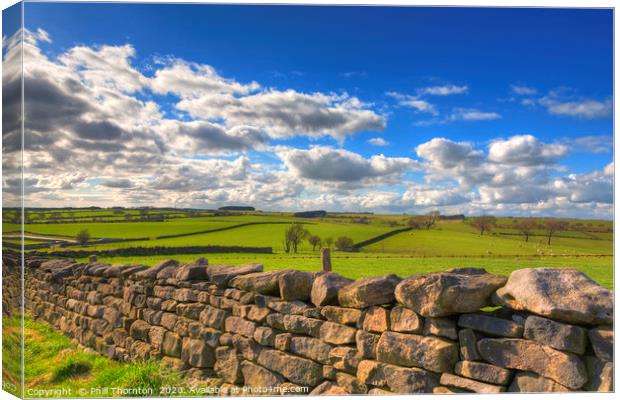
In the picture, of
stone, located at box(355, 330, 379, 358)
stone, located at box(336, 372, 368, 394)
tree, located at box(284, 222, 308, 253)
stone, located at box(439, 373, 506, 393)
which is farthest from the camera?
tree, located at box(284, 222, 308, 253)

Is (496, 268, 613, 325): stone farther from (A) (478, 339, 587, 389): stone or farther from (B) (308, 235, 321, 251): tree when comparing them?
(B) (308, 235, 321, 251): tree

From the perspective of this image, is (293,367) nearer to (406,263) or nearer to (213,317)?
(213,317)

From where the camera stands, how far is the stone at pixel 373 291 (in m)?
4.14

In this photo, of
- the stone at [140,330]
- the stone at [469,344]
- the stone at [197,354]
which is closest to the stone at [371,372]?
the stone at [469,344]

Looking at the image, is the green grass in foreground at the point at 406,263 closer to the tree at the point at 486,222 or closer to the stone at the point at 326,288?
the tree at the point at 486,222

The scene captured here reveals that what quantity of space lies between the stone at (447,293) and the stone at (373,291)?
22 centimetres

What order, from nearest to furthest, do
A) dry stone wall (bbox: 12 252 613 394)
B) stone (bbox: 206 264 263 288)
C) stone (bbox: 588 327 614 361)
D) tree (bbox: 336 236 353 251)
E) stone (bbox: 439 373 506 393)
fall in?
stone (bbox: 588 327 614 361), dry stone wall (bbox: 12 252 613 394), stone (bbox: 439 373 506 393), stone (bbox: 206 264 263 288), tree (bbox: 336 236 353 251)

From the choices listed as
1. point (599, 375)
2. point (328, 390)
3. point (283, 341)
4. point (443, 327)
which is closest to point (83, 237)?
point (283, 341)

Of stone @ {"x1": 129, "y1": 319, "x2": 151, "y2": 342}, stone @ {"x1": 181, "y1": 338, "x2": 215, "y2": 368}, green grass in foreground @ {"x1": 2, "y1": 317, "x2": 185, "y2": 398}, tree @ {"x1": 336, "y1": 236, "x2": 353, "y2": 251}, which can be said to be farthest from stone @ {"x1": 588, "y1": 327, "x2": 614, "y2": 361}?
tree @ {"x1": 336, "y1": 236, "x2": 353, "y2": 251}

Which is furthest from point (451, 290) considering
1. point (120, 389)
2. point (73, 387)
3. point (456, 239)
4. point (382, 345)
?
point (456, 239)

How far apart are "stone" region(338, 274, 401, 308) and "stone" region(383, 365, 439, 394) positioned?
614 mm

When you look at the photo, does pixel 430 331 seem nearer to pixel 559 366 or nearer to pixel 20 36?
pixel 559 366

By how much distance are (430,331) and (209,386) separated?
9.79ft

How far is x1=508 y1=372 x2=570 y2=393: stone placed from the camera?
133 inches
